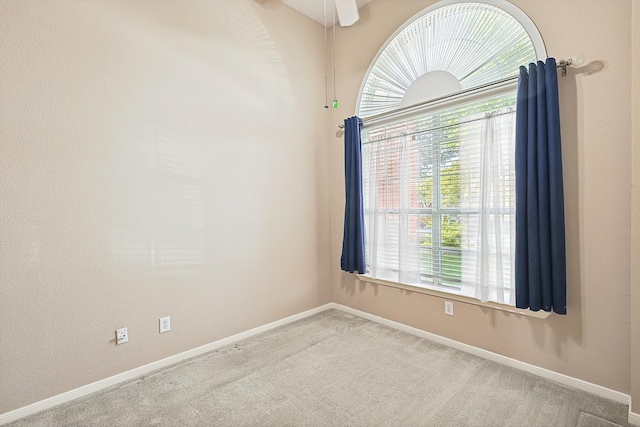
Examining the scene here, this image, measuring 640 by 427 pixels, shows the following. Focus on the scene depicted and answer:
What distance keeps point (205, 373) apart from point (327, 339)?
1048mm

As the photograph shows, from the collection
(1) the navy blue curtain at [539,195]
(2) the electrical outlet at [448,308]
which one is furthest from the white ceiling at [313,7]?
(2) the electrical outlet at [448,308]

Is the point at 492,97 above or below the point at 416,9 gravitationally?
below

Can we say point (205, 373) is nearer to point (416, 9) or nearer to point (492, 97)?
point (492, 97)

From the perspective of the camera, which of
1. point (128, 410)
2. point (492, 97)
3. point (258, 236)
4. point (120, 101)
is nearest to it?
point (128, 410)

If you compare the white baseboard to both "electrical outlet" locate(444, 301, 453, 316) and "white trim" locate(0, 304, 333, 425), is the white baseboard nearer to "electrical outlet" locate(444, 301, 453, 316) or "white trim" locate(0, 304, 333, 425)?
"electrical outlet" locate(444, 301, 453, 316)

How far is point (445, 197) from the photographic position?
2660 millimetres

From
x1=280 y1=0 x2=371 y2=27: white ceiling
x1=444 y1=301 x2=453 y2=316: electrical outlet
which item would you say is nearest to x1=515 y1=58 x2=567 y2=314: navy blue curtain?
x1=444 y1=301 x2=453 y2=316: electrical outlet

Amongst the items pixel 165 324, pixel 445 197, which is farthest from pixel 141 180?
pixel 445 197

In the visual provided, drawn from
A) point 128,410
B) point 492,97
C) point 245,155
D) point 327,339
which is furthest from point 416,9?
point 128,410

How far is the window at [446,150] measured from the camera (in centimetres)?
230

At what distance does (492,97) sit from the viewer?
7.76 ft

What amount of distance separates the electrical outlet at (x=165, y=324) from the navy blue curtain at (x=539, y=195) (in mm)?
2498

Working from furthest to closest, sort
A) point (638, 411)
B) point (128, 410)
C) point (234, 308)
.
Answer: point (234, 308), point (128, 410), point (638, 411)

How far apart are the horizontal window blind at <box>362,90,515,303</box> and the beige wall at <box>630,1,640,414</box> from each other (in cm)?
63
